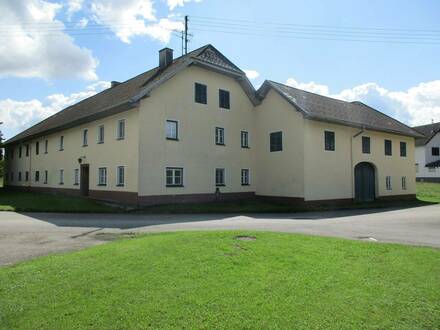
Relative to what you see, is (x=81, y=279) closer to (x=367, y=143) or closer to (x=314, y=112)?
(x=314, y=112)

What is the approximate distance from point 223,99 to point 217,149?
341cm

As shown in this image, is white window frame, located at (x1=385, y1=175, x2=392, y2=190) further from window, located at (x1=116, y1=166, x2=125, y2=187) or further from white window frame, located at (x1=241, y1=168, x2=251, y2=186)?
window, located at (x1=116, y1=166, x2=125, y2=187)

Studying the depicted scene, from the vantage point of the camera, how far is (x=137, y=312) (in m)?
4.34

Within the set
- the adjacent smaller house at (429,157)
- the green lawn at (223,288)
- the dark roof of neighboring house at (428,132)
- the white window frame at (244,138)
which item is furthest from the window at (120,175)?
the adjacent smaller house at (429,157)

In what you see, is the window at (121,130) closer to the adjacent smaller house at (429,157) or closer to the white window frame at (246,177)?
the white window frame at (246,177)

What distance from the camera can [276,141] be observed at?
2388 cm

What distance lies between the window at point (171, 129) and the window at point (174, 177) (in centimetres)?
181

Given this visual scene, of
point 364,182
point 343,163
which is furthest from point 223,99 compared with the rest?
point 364,182

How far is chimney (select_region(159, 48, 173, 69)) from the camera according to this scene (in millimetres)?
24203

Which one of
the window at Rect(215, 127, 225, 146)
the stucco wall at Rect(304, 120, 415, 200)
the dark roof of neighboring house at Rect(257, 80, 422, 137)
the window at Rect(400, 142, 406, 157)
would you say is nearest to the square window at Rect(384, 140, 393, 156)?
the stucco wall at Rect(304, 120, 415, 200)

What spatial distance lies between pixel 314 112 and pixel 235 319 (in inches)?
783

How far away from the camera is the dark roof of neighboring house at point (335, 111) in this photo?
2275 centimetres

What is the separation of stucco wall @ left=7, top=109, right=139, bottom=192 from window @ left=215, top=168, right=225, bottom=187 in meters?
5.66

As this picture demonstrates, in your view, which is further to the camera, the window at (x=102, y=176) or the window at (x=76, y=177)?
the window at (x=76, y=177)
